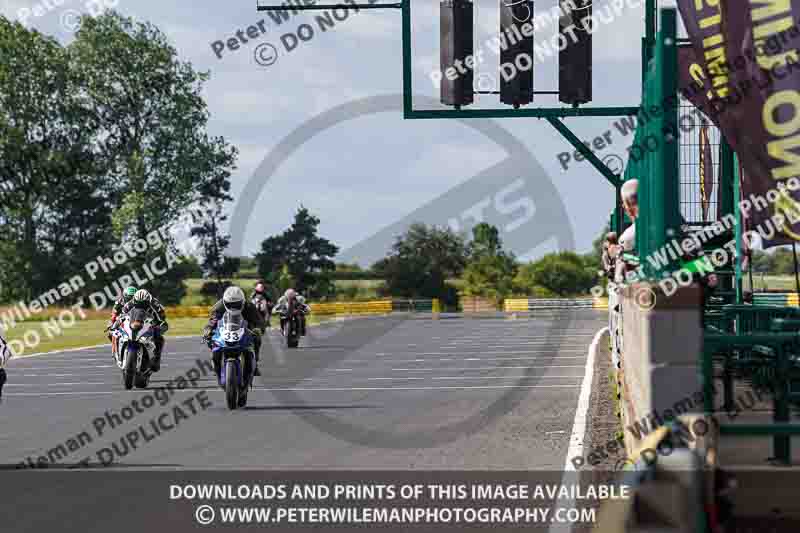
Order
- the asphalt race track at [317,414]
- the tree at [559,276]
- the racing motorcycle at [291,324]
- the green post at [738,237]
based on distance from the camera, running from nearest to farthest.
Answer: the asphalt race track at [317,414] → the green post at [738,237] → the racing motorcycle at [291,324] → the tree at [559,276]

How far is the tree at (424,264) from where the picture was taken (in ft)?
286

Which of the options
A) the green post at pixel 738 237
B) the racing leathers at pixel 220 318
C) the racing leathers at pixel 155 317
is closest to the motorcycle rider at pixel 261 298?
the racing leathers at pixel 155 317

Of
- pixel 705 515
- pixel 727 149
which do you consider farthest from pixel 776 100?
pixel 705 515

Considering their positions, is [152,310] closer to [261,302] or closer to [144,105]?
[261,302]

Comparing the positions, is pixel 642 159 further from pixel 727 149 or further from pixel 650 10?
pixel 650 10

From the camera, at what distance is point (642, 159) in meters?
8.82

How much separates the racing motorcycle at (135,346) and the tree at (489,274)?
6664 cm

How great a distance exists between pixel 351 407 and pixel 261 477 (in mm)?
6151

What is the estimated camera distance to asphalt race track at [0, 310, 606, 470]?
11406mm

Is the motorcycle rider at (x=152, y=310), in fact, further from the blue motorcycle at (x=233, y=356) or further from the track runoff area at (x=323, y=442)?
the blue motorcycle at (x=233, y=356)

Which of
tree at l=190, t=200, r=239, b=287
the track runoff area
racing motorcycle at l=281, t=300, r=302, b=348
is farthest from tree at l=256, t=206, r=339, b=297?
the track runoff area

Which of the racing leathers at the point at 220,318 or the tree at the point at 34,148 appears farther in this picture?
the tree at the point at 34,148

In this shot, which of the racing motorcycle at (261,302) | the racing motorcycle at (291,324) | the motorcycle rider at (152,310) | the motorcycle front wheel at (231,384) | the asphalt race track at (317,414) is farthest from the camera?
Answer: the racing motorcycle at (291,324)

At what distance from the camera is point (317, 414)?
50.1ft
